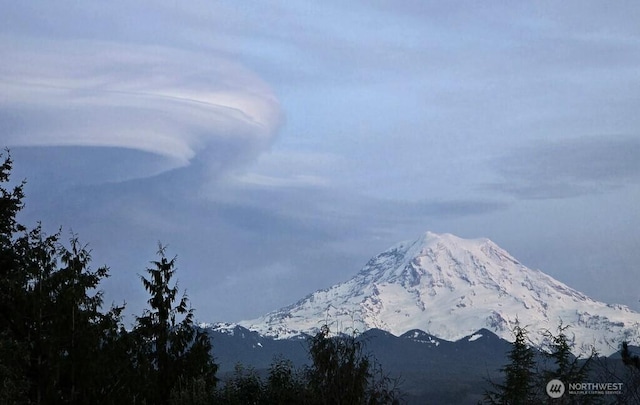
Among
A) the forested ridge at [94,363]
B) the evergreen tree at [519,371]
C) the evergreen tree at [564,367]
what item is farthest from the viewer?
the evergreen tree at [519,371]

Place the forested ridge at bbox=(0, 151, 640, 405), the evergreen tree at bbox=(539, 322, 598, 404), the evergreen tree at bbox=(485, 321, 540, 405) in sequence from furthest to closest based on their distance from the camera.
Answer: the evergreen tree at bbox=(485, 321, 540, 405) → the evergreen tree at bbox=(539, 322, 598, 404) → the forested ridge at bbox=(0, 151, 640, 405)

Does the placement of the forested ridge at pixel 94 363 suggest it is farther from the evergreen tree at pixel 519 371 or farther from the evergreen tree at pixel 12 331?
the evergreen tree at pixel 519 371

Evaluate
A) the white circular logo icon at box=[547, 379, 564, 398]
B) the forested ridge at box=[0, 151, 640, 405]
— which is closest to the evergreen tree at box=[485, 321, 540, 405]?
the forested ridge at box=[0, 151, 640, 405]

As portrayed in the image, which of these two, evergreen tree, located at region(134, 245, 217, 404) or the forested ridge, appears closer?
the forested ridge

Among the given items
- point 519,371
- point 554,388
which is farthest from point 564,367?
point 554,388

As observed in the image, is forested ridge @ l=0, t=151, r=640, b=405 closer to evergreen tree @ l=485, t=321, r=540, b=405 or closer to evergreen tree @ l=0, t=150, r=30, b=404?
evergreen tree @ l=0, t=150, r=30, b=404

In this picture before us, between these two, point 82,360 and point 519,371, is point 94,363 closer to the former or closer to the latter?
point 82,360

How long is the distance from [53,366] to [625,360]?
2177cm

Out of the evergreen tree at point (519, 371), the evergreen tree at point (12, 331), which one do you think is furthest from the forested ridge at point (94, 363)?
the evergreen tree at point (519, 371)

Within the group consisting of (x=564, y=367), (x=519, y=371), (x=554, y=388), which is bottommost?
(x=554, y=388)

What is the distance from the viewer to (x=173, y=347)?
59.2 m

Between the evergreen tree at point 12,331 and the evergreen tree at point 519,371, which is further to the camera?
the evergreen tree at point 519,371

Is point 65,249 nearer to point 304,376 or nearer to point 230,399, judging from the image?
point 230,399

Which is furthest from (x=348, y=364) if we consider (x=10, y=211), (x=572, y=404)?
(x=10, y=211)
